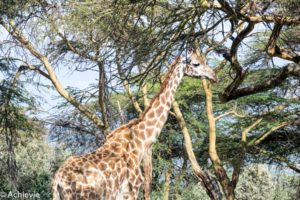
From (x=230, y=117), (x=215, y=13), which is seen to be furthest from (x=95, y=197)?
(x=230, y=117)

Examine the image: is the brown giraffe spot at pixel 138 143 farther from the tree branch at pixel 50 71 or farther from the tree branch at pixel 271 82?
the tree branch at pixel 50 71

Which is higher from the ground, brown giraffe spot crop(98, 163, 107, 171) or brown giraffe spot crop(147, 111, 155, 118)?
brown giraffe spot crop(147, 111, 155, 118)

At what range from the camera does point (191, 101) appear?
15.2m

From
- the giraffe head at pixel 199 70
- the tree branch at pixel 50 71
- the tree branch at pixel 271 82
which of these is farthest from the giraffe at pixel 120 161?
the tree branch at pixel 50 71

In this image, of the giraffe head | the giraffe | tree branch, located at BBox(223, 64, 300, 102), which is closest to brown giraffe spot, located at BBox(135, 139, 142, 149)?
the giraffe

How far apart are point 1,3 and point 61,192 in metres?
4.92

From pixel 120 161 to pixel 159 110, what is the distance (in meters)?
1.18

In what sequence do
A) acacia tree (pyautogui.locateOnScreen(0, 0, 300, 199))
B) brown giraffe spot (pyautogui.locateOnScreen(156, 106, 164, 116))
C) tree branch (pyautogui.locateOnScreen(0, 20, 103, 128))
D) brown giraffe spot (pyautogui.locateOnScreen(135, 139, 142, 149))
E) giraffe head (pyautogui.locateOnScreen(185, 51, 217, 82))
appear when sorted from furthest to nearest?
tree branch (pyautogui.locateOnScreen(0, 20, 103, 128)), giraffe head (pyautogui.locateOnScreen(185, 51, 217, 82)), brown giraffe spot (pyautogui.locateOnScreen(156, 106, 164, 116)), brown giraffe spot (pyautogui.locateOnScreen(135, 139, 142, 149)), acacia tree (pyautogui.locateOnScreen(0, 0, 300, 199))

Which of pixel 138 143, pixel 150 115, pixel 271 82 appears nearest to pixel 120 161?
pixel 138 143

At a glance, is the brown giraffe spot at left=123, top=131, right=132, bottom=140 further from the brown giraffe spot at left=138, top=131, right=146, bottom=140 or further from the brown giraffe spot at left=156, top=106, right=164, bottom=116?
the brown giraffe spot at left=156, top=106, right=164, bottom=116

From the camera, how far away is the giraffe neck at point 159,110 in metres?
8.20

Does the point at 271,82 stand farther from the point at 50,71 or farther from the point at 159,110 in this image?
the point at 50,71

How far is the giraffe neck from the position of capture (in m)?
8.20

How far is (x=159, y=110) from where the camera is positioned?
8422 mm
